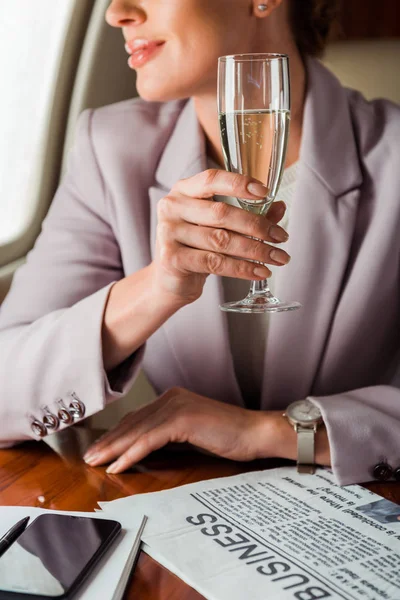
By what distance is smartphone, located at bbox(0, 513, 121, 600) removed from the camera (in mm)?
666

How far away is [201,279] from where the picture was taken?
41.9 inches

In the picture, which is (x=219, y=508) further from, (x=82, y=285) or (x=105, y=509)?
(x=82, y=285)

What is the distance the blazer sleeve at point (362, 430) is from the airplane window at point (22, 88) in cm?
119

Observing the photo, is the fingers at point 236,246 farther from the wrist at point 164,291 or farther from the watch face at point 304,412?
the watch face at point 304,412

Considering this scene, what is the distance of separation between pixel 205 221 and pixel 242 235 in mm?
48

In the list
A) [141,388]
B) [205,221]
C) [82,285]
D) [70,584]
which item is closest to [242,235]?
[205,221]

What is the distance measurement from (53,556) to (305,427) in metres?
0.46

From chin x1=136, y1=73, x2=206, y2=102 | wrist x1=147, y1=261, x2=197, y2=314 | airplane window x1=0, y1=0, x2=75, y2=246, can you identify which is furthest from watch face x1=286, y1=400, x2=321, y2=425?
airplane window x1=0, y1=0, x2=75, y2=246

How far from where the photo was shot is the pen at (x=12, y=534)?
29.6 inches

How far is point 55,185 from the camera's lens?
2010 millimetres

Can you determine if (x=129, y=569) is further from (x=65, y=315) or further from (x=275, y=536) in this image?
(x=65, y=315)

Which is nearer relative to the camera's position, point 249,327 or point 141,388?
point 249,327

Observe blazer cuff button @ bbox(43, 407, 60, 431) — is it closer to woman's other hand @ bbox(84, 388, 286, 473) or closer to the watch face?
woman's other hand @ bbox(84, 388, 286, 473)

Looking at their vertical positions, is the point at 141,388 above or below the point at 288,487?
below
